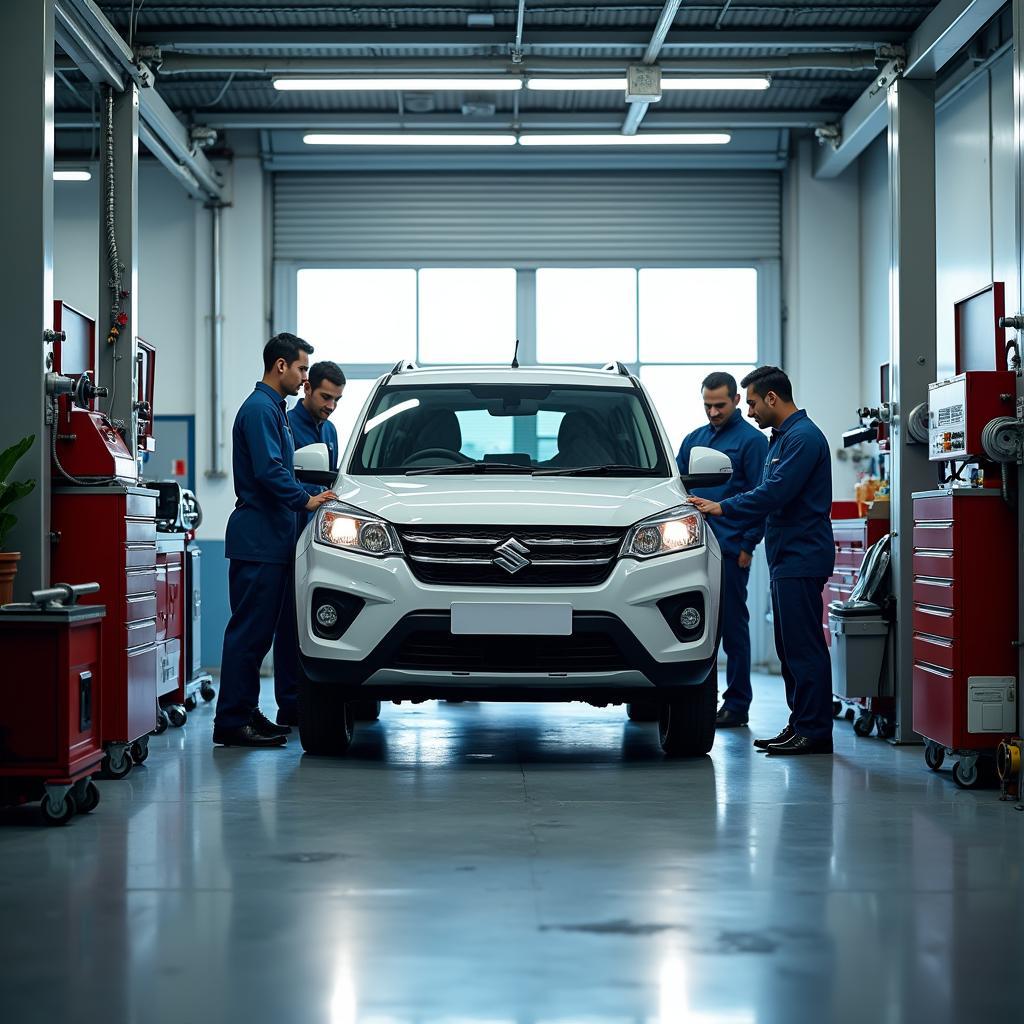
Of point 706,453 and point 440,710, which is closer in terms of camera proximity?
point 706,453

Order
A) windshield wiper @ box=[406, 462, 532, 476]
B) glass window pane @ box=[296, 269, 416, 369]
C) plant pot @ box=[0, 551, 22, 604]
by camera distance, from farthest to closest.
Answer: glass window pane @ box=[296, 269, 416, 369]
windshield wiper @ box=[406, 462, 532, 476]
plant pot @ box=[0, 551, 22, 604]

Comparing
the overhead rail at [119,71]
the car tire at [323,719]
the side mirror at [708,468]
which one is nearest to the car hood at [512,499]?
the side mirror at [708,468]

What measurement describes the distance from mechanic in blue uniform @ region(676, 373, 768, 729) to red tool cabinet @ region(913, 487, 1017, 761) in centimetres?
164

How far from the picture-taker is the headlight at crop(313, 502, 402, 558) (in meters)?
5.16

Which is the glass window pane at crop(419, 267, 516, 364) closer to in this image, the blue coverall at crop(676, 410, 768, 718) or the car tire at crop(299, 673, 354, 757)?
the blue coverall at crop(676, 410, 768, 718)

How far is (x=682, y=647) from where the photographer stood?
5168mm

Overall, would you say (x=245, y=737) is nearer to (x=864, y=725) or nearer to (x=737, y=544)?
(x=737, y=544)

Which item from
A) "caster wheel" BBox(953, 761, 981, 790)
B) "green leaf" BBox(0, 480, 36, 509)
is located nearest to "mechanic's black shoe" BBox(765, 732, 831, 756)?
"caster wheel" BBox(953, 761, 981, 790)

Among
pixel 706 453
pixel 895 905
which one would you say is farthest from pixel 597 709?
pixel 895 905

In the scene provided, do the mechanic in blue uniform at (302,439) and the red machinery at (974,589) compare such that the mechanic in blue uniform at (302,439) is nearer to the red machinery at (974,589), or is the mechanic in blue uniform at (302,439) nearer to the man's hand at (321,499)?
the man's hand at (321,499)

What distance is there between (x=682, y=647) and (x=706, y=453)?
95 centimetres

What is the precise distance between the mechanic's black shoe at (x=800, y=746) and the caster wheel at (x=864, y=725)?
89 centimetres

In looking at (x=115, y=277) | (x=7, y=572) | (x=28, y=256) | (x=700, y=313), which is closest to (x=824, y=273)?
(x=700, y=313)

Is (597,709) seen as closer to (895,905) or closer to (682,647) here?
(682,647)
